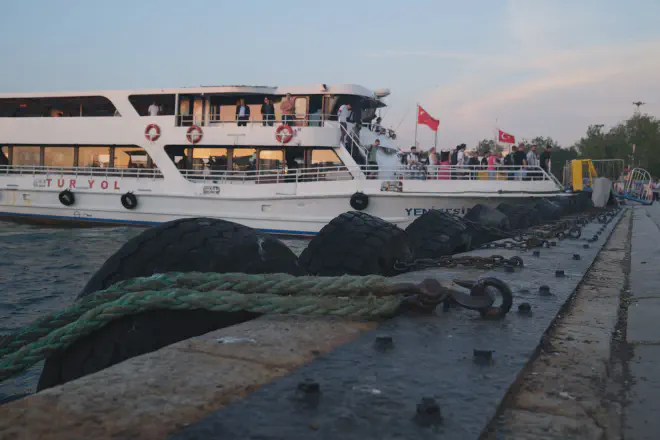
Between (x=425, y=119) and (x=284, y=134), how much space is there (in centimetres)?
541

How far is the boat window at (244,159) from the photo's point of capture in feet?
56.6

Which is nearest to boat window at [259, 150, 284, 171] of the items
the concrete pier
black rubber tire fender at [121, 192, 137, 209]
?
black rubber tire fender at [121, 192, 137, 209]

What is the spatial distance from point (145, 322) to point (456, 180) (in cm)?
1262

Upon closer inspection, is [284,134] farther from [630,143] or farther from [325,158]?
[630,143]

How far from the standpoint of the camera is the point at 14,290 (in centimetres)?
788

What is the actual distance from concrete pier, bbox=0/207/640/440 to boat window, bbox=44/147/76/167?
62.4 feet

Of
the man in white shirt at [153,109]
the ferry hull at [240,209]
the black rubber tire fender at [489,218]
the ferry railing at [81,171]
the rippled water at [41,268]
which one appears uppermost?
the man in white shirt at [153,109]

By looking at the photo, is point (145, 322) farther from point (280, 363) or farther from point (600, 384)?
point (600, 384)

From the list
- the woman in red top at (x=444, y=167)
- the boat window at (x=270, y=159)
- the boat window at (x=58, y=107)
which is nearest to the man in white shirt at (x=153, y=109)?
the boat window at (x=58, y=107)

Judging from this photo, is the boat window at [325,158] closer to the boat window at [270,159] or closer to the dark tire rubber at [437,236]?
the boat window at [270,159]

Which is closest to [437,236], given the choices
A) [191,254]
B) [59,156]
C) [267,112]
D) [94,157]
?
[191,254]

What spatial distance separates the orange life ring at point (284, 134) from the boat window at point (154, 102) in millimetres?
3810

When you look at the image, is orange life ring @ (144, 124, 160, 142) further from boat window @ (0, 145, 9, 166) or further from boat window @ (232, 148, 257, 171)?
boat window @ (0, 145, 9, 166)

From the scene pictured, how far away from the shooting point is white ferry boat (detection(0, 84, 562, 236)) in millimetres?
14812
